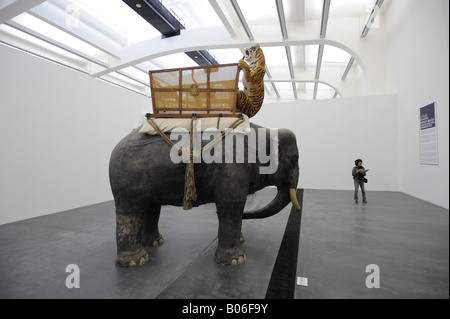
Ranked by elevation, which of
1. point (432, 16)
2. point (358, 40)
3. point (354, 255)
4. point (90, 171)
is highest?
point (358, 40)

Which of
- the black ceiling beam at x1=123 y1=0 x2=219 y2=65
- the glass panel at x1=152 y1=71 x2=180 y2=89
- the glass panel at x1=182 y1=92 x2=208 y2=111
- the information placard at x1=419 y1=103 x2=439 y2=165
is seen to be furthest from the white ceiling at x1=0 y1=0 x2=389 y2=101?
the information placard at x1=419 y1=103 x2=439 y2=165

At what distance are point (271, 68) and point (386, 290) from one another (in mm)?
10947

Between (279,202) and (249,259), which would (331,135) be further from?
(249,259)

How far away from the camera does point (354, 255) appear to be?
1.68 m

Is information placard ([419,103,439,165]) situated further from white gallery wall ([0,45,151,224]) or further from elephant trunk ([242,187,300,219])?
white gallery wall ([0,45,151,224])

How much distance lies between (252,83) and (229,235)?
1.43 meters

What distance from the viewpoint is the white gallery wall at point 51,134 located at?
387cm

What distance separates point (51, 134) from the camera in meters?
4.48

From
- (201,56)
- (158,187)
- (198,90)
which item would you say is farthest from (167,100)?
(201,56)

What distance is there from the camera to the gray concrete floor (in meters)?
1.02

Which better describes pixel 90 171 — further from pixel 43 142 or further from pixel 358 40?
pixel 358 40

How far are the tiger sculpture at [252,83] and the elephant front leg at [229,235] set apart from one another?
0.93 metres

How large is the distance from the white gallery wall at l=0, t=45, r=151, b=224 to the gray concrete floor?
3.28 ft
